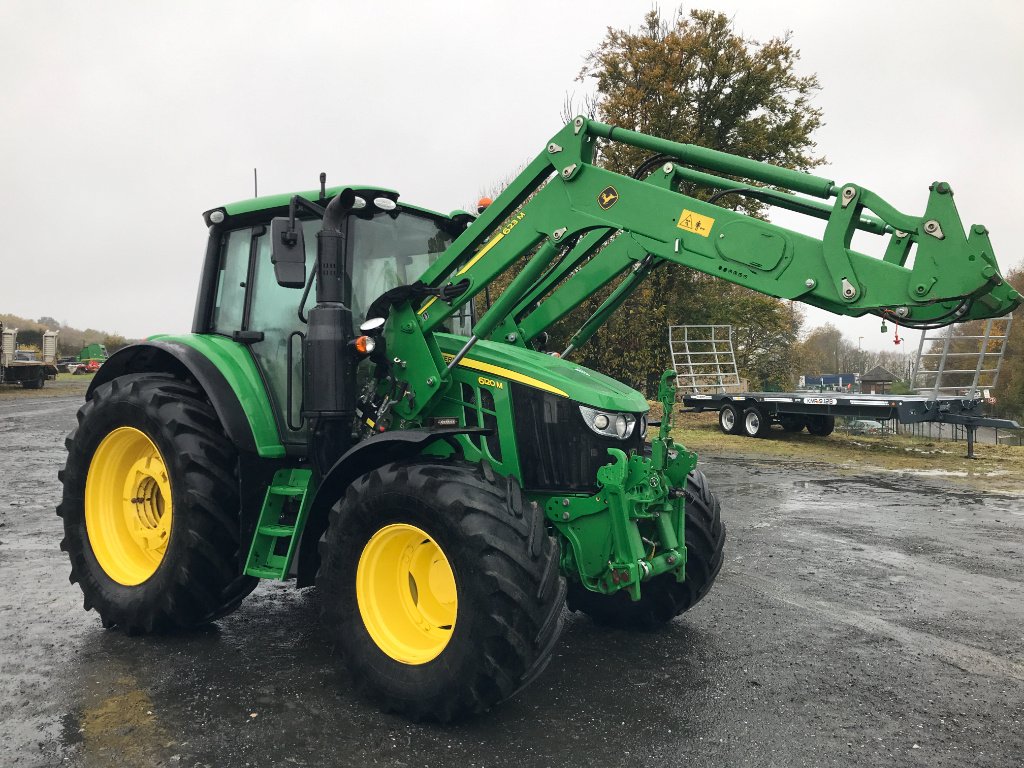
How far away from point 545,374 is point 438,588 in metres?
1.14

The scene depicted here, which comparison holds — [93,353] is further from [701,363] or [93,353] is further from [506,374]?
[506,374]

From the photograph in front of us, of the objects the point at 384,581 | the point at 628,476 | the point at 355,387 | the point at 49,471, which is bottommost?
the point at 49,471

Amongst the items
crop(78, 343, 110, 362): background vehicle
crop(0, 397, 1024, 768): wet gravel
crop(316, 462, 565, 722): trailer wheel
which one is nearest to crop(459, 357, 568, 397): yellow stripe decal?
crop(316, 462, 565, 722): trailer wheel

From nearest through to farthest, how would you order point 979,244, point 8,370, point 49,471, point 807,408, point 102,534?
1. point 979,244
2. point 102,534
3. point 49,471
4. point 807,408
5. point 8,370

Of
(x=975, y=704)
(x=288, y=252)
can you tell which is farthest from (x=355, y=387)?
(x=975, y=704)

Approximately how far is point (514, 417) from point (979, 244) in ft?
6.84

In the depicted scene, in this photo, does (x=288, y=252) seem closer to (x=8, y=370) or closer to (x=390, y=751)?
(x=390, y=751)

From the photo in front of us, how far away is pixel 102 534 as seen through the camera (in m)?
4.67

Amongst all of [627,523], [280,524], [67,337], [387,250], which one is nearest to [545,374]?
[627,523]

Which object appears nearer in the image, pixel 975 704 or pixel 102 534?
pixel 975 704

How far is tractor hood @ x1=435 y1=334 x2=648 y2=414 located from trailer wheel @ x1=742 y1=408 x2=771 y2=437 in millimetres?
12761

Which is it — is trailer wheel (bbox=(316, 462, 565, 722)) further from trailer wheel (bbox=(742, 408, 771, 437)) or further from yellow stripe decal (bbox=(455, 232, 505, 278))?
trailer wheel (bbox=(742, 408, 771, 437))

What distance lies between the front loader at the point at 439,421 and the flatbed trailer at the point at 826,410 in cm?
1036

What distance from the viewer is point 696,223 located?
3.56 metres
